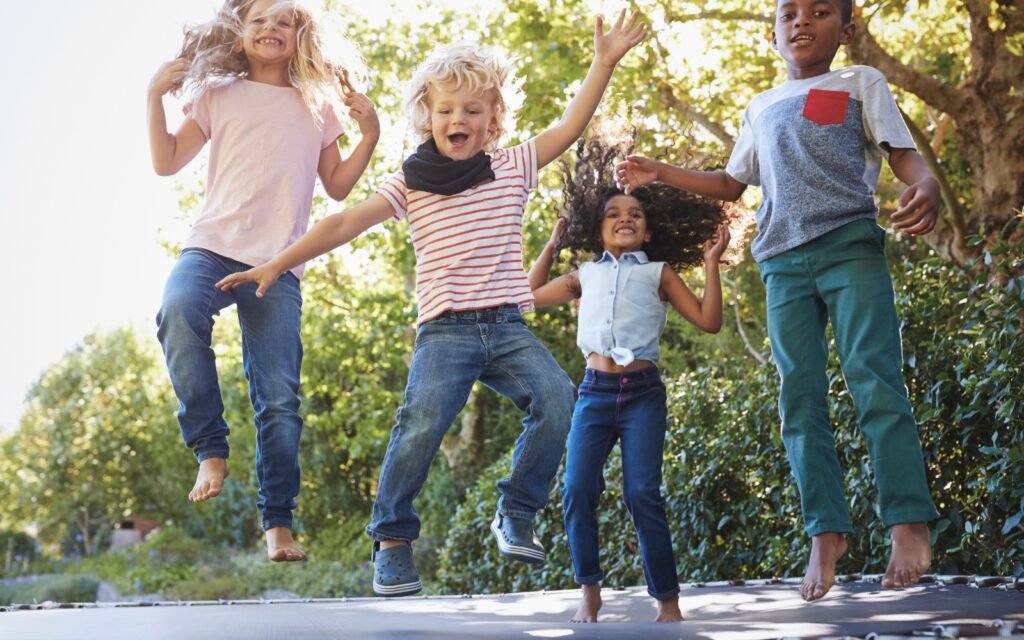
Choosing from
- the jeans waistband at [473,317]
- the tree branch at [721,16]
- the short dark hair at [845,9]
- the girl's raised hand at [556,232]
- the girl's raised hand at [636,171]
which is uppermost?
the tree branch at [721,16]

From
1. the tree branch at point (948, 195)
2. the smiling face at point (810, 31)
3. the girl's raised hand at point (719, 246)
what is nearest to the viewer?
the smiling face at point (810, 31)

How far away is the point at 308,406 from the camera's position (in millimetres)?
13016

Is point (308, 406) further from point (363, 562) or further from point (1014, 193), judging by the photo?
point (1014, 193)

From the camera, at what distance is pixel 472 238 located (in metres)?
3.25

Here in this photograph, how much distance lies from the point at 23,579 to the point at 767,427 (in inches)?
574

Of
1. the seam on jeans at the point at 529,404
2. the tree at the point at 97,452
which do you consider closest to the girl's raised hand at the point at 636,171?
the seam on jeans at the point at 529,404

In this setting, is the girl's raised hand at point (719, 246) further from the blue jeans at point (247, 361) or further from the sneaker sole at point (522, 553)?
the blue jeans at point (247, 361)

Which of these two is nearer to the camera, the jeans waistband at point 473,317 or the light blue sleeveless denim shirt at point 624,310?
the jeans waistband at point 473,317

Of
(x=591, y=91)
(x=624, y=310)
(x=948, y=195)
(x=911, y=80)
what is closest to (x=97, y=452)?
(x=948, y=195)

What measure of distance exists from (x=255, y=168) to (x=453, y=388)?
3.26ft

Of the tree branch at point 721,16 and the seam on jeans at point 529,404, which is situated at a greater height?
the tree branch at point 721,16

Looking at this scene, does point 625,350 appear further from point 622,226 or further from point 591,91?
point 591,91

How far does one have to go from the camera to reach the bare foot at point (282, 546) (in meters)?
3.31

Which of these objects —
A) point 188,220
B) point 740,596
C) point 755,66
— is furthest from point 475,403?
point 740,596
